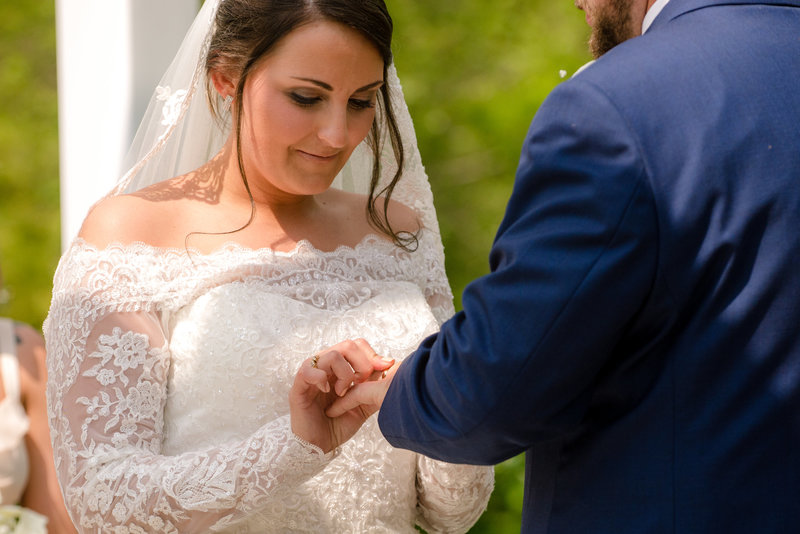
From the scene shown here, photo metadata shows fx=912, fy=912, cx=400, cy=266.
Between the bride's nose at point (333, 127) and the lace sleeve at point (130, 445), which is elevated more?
the bride's nose at point (333, 127)

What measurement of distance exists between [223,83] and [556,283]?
1.46m

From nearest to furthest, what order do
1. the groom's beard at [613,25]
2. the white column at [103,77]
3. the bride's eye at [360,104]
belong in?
the groom's beard at [613,25]
the bride's eye at [360,104]
the white column at [103,77]

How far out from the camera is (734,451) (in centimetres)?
158

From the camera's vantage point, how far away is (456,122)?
187 inches

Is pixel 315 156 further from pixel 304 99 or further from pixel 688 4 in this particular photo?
pixel 688 4

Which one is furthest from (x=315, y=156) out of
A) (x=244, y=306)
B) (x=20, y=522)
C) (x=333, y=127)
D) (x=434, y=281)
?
(x=20, y=522)

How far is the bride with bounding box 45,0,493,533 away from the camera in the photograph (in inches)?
84.7

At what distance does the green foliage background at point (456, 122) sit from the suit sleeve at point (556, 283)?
3089 millimetres

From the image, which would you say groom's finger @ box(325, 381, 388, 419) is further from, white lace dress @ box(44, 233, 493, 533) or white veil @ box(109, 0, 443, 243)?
white veil @ box(109, 0, 443, 243)

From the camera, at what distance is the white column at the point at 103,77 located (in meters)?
3.09

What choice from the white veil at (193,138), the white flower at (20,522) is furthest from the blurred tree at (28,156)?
the white flower at (20,522)

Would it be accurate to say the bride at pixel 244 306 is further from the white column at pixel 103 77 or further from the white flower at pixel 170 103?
the white column at pixel 103 77

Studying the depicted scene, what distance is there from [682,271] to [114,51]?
2.27 metres

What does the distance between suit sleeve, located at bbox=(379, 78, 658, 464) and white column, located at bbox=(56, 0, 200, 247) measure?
1.89m
